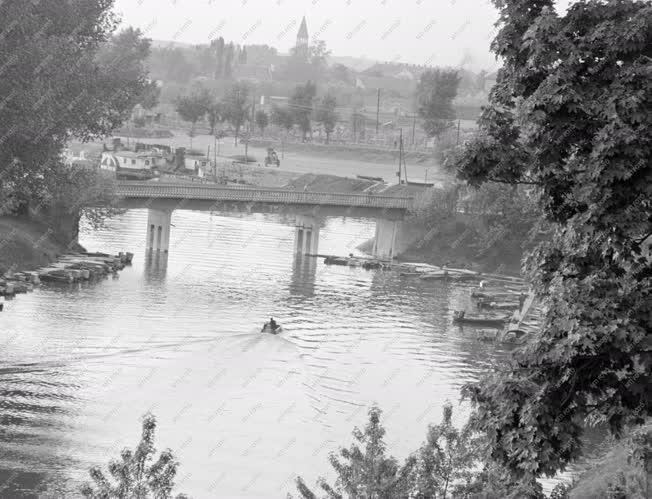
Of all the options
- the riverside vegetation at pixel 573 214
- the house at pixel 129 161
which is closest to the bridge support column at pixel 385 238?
the house at pixel 129 161

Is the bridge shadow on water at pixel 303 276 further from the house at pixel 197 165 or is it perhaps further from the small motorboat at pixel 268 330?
the house at pixel 197 165

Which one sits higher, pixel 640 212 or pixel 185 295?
pixel 640 212

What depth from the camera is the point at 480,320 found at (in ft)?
179

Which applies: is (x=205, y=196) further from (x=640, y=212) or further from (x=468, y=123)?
(x=468, y=123)

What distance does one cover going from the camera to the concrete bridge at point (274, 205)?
221 ft

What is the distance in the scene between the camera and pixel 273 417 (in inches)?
1315

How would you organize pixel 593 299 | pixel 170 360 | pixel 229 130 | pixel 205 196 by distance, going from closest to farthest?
pixel 593 299 < pixel 170 360 < pixel 205 196 < pixel 229 130

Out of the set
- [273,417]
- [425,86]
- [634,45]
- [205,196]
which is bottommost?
[273,417]

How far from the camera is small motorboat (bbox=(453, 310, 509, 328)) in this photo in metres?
53.8

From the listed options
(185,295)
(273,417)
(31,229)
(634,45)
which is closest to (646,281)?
(634,45)

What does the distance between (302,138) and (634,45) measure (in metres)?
128

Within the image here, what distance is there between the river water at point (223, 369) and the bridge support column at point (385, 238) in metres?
12.6

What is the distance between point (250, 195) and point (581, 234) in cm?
5940

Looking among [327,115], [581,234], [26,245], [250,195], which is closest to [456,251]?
[250,195]
